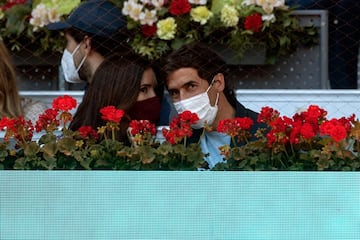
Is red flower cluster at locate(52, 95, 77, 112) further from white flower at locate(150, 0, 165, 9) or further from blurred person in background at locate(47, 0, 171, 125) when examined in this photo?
white flower at locate(150, 0, 165, 9)

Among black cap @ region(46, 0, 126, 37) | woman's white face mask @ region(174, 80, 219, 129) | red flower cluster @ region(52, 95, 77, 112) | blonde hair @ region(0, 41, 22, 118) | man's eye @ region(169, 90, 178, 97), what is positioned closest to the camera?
red flower cluster @ region(52, 95, 77, 112)

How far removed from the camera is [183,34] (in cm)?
400

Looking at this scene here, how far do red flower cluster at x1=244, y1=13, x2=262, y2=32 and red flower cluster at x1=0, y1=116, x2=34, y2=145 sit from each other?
124cm

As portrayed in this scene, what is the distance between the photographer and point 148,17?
3.98 m

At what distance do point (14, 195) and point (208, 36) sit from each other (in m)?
1.38

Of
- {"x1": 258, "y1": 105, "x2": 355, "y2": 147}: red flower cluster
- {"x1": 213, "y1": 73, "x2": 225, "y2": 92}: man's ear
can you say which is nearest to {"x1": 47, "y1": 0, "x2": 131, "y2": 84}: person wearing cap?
{"x1": 213, "y1": 73, "x2": 225, "y2": 92}: man's ear

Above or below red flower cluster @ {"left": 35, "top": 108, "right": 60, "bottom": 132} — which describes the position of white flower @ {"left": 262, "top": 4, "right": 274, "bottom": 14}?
above

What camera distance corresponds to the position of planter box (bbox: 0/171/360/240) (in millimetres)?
2828

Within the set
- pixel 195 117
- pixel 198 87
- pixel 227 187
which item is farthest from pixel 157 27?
pixel 227 187

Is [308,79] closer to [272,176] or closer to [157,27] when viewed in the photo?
[157,27]

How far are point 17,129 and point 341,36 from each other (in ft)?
5.47

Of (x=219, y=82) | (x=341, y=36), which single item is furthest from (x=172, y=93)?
(x=341, y=36)

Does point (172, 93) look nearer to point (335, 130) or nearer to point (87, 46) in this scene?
point (87, 46)

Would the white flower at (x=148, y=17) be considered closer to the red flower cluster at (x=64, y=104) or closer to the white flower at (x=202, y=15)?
the white flower at (x=202, y=15)
